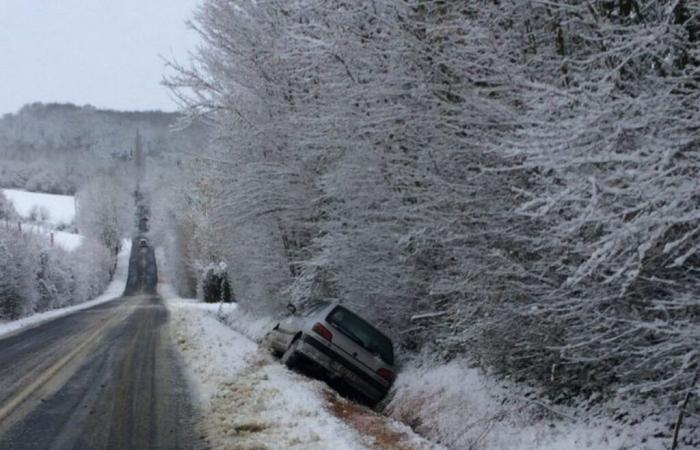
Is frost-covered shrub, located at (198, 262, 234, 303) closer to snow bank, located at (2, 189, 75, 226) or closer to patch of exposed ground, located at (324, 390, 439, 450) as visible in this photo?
patch of exposed ground, located at (324, 390, 439, 450)

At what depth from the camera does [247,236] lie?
19828mm

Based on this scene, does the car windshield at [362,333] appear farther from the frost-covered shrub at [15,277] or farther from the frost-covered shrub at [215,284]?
the frost-covered shrub at [215,284]

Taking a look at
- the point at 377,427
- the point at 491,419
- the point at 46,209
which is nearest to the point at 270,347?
the point at 377,427

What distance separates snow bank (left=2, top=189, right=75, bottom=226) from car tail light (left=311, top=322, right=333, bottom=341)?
423 feet

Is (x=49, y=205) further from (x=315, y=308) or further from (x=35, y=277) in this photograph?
(x=315, y=308)

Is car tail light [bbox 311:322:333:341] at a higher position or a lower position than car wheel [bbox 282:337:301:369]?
higher

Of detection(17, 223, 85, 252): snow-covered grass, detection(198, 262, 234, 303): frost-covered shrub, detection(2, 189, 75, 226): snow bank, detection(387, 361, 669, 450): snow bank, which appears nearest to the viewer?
detection(387, 361, 669, 450): snow bank

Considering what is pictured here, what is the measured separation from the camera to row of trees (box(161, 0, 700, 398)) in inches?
178

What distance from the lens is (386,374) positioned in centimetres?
1055

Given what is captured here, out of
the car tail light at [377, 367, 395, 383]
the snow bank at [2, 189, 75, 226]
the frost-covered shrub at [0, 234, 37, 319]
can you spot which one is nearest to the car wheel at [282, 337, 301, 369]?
the car tail light at [377, 367, 395, 383]

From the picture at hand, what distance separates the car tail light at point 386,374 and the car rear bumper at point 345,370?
0.41ft

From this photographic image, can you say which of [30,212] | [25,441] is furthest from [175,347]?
[30,212]

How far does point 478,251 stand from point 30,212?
138 metres

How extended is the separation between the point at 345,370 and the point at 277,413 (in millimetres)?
2307
